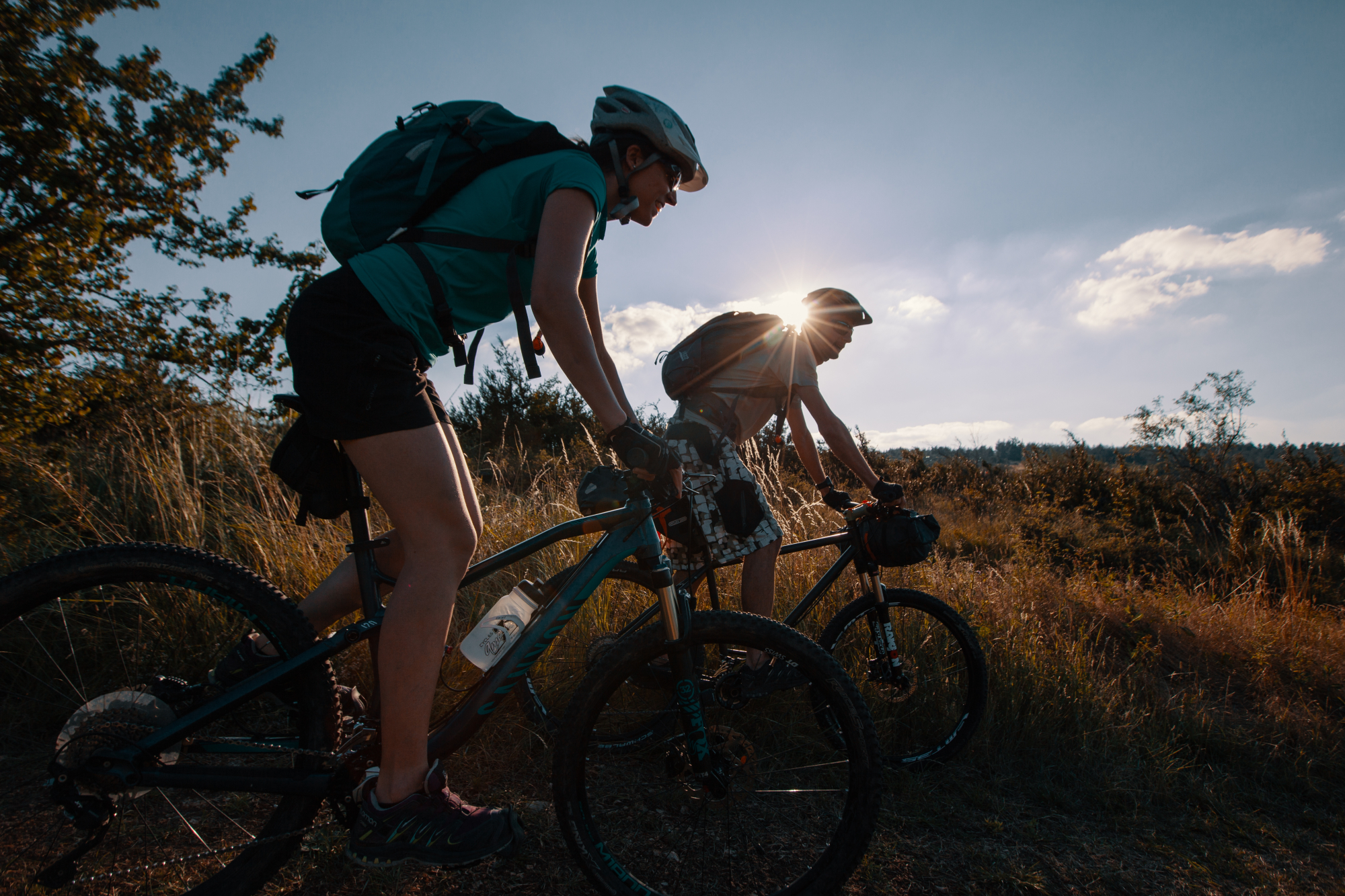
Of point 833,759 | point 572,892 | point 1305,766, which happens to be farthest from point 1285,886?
point 572,892

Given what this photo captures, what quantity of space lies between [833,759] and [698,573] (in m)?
0.99

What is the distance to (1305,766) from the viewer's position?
303 cm

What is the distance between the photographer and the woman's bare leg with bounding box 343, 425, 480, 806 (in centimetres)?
148

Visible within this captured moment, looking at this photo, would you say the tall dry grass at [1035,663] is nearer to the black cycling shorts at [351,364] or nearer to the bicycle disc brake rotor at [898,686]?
the bicycle disc brake rotor at [898,686]

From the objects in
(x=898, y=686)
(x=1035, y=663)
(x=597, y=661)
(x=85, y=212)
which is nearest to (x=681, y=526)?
(x=597, y=661)

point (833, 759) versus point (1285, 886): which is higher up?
point (833, 759)

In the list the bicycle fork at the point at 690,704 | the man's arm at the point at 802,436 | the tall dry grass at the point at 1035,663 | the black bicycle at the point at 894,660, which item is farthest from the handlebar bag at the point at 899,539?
the bicycle fork at the point at 690,704

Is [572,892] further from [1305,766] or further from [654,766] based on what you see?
[1305,766]

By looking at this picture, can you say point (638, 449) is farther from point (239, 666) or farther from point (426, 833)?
point (239, 666)

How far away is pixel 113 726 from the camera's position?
1.54 meters

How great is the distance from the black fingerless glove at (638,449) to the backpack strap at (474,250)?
275mm

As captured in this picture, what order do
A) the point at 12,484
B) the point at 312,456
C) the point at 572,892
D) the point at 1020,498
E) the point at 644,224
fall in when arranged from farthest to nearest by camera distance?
the point at 1020,498 < the point at 12,484 < the point at 644,224 < the point at 572,892 < the point at 312,456

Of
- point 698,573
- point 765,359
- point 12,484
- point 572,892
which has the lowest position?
point 572,892

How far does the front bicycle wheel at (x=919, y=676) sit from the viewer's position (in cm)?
280
